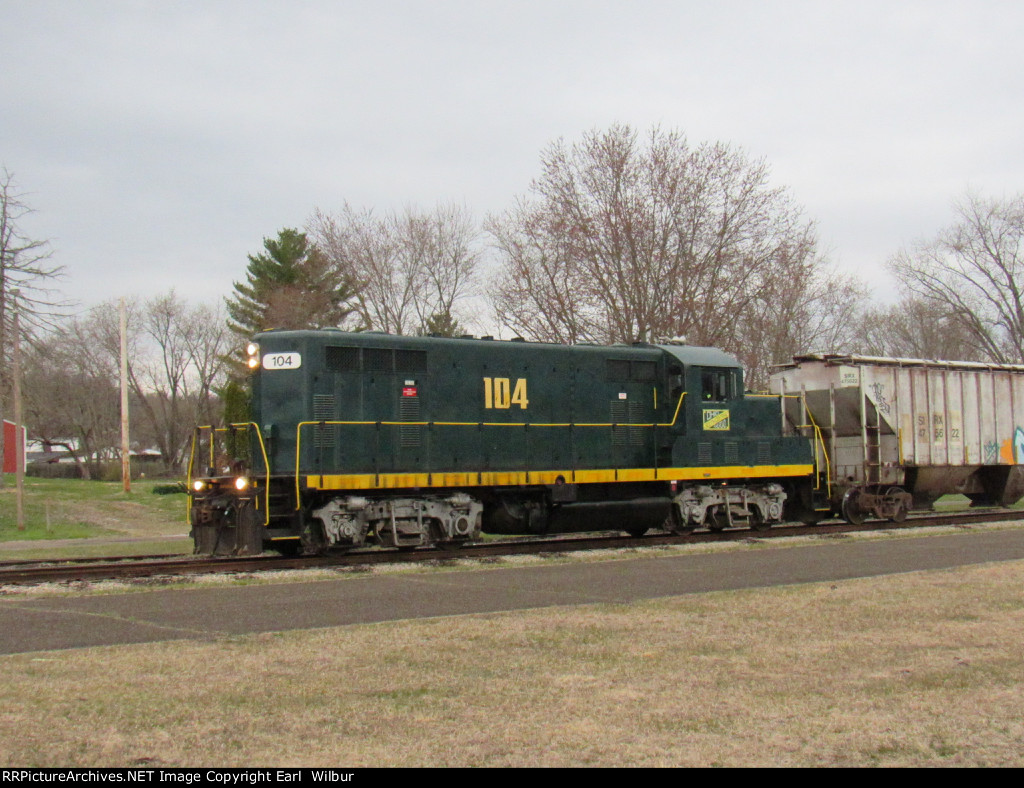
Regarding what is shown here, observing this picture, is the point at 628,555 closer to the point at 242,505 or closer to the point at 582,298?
the point at 242,505

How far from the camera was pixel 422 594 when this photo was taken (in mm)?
11164

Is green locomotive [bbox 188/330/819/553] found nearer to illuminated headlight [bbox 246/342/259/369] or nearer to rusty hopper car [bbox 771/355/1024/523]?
illuminated headlight [bbox 246/342/259/369]

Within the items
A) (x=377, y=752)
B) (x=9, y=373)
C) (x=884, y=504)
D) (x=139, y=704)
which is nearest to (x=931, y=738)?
(x=377, y=752)

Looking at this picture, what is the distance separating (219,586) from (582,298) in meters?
20.8

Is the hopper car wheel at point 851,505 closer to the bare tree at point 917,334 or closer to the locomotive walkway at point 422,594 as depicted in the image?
the locomotive walkway at point 422,594

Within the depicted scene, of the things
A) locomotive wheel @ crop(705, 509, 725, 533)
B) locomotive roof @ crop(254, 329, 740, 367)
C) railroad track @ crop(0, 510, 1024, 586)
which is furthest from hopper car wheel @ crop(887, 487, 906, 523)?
locomotive roof @ crop(254, 329, 740, 367)

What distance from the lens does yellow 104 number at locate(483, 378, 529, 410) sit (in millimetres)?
17219

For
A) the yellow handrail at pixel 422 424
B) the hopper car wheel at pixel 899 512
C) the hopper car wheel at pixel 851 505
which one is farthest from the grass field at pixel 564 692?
the hopper car wheel at pixel 899 512

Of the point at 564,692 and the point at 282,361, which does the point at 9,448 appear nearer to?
the point at 282,361

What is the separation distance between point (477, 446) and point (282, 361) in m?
3.63

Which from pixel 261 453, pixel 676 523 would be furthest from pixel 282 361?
pixel 676 523

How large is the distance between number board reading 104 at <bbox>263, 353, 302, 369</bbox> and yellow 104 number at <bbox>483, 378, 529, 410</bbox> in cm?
338

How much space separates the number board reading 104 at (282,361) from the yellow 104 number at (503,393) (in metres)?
3.38

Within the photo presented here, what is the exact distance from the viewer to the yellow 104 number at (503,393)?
17.2 meters
